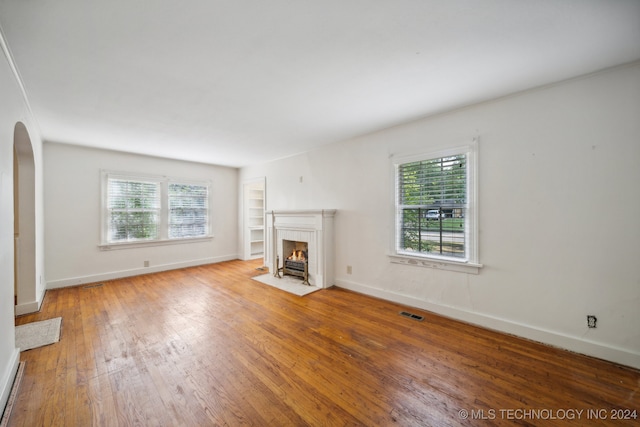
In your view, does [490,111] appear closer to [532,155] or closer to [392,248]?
[532,155]

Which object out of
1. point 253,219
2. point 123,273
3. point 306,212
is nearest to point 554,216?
point 306,212

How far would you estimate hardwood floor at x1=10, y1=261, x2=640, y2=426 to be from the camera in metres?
1.62

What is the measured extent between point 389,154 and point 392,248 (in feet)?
4.51

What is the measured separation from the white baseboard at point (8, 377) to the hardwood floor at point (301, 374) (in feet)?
0.28

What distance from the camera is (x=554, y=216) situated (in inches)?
95.6

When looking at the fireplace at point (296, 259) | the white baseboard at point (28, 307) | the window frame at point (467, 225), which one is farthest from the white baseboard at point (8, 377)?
the window frame at point (467, 225)

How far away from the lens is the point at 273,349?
2.38 metres

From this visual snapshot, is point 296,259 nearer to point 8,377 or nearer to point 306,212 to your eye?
point 306,212

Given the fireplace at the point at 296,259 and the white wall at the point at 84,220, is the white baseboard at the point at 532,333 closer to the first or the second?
the fireplace at the point at 296,259

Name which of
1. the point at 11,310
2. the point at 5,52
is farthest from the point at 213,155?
the point at 11,310

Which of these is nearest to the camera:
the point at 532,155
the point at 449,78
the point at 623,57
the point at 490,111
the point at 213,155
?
the point at 623,57

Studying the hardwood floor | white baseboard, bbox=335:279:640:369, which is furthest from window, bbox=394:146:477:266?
the hardwood floor

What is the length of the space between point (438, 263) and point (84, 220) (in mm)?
5958

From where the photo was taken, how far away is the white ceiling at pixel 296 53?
5.05ft
